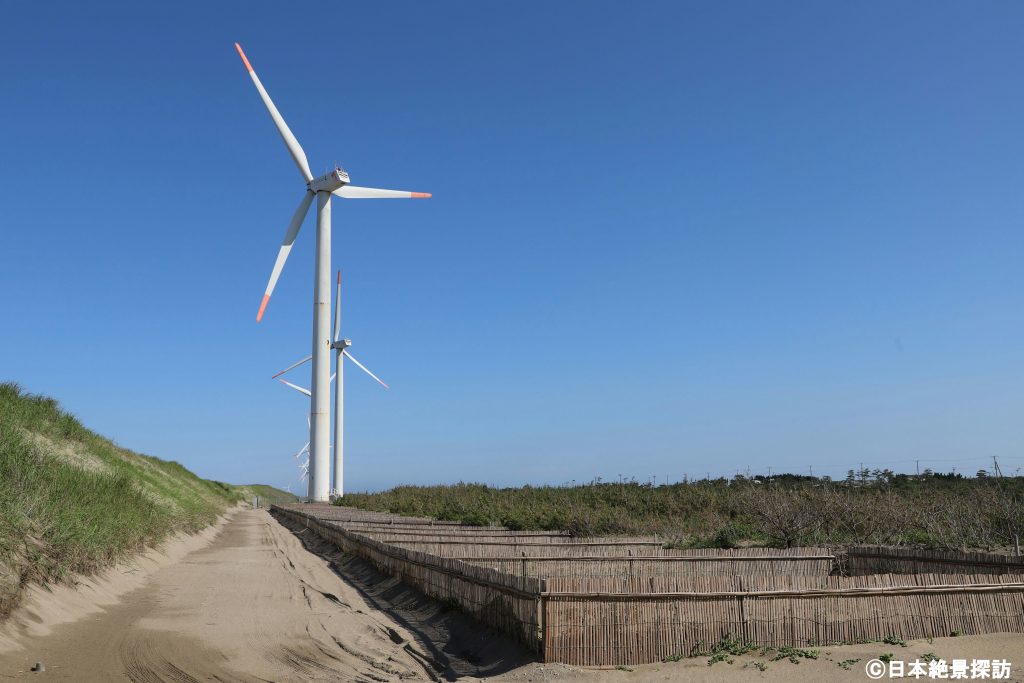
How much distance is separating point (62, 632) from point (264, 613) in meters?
3.72

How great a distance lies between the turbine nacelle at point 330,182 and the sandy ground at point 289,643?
1655 inches

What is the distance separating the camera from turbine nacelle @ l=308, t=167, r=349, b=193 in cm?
5712

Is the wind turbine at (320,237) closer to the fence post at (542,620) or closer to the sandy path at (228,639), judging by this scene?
the sandy path at (228,639)

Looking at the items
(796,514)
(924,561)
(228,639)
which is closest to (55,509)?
(228,639)

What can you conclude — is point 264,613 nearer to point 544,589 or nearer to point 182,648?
point 182,648

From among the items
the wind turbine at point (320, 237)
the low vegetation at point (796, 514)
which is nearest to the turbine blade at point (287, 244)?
the wind turbine at point (320, 237)

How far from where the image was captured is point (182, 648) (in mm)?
11820

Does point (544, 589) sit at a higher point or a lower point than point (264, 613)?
higher

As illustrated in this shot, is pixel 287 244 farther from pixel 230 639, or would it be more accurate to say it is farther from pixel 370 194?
pixel 230 639

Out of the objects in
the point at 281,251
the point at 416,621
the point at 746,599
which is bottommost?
the point at 416,621

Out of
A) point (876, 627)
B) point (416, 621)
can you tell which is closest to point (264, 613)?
point (416, 621)

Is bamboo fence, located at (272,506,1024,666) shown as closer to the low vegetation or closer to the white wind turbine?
the low vegetation

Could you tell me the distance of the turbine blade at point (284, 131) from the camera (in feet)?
175

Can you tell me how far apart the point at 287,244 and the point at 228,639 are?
45.3 meters
